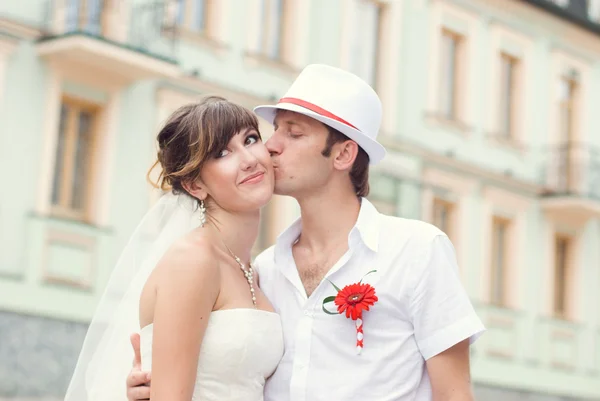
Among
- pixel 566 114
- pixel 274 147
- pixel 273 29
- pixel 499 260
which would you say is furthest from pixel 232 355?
pixel 566 114

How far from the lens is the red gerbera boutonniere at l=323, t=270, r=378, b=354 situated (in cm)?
466

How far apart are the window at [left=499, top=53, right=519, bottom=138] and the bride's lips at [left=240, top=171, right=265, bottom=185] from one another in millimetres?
21650

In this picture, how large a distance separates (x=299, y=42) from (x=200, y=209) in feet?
53.0

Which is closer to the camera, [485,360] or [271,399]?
[271,399]

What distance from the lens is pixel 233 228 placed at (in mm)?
4797

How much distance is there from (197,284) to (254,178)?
1.81ft

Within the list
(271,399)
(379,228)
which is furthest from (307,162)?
(271,399)

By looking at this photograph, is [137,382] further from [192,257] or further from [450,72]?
[450,72]

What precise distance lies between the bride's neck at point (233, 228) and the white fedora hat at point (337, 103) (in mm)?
460

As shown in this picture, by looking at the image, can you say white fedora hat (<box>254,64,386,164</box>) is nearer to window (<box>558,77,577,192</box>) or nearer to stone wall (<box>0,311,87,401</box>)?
stone wall (<box>0,311,87,401</box>)

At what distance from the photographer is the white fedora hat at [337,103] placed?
4.95 metres

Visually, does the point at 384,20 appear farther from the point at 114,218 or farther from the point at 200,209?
the point at 200,209

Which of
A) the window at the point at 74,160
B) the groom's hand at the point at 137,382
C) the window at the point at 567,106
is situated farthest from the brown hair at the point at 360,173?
the window at the point at 567,106

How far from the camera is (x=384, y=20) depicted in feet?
75.5
